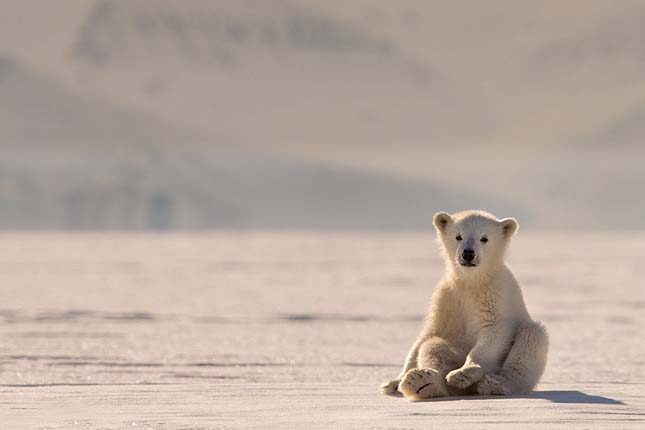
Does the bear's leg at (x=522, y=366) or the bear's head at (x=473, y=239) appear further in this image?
the bear's head at (x=473, y=239)

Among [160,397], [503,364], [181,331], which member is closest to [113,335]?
[181,331]

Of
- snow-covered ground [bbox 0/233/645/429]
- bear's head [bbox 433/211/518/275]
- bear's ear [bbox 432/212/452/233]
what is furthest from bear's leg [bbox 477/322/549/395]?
bear's ear [bbox 432/212/452/233]

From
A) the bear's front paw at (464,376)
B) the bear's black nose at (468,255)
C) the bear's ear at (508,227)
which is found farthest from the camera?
the bear's ear at (508,227)

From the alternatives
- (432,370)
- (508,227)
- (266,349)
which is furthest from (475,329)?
(266,349)

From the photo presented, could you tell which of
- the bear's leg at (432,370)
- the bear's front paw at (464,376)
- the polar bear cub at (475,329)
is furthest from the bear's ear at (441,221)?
the bear's front paw at (464,376)

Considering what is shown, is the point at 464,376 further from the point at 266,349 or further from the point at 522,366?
the point at 266,349

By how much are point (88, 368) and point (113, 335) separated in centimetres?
274

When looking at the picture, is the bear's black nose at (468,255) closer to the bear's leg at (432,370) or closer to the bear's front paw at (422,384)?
the bear's leg at (432,370)

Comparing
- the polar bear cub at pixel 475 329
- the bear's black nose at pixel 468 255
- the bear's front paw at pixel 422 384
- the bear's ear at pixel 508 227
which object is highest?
the bear's ear at pixel 508 227

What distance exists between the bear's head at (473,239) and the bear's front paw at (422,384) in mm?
613

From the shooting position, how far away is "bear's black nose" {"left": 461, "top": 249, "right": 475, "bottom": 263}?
6082 mm

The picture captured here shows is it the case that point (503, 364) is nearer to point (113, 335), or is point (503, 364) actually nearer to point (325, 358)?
point (325, 358)

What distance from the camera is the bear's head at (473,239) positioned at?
20.1 feet

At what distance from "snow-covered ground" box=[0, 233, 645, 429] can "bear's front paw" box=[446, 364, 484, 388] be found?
13 cm
